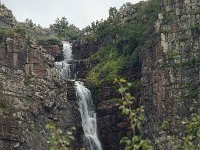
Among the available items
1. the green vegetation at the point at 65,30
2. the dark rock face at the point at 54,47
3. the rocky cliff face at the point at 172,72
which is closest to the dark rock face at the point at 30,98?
the rocky cliff face at the point at 172,72

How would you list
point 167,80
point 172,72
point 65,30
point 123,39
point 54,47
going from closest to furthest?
1. point 167,80
2. point 172,72
3. point 123,39
4. point 54,47
5. point 65,30

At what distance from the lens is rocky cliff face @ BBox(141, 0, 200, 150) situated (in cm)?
5394

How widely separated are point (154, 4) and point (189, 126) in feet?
154

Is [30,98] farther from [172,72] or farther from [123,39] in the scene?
[123,39]

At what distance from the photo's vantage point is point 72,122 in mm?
59406

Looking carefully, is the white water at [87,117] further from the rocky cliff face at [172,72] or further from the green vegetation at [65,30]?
the green vegetation at [65,30]

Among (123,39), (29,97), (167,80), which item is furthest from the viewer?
(123,39)

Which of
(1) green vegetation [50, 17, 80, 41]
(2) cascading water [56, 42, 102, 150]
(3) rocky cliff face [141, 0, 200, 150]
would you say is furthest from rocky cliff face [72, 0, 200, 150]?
(1) green vegetation [50, 17, 80, 41]

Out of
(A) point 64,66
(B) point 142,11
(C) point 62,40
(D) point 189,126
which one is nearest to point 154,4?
(B) point 142,11

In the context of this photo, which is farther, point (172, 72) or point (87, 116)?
point (87, 116)

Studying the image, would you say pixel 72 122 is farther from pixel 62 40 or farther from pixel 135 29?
pixel 62 40

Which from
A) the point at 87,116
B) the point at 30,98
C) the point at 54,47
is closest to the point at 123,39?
the point at 54,47

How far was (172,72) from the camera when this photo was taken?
5588cm

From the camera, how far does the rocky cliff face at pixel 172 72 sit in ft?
177
